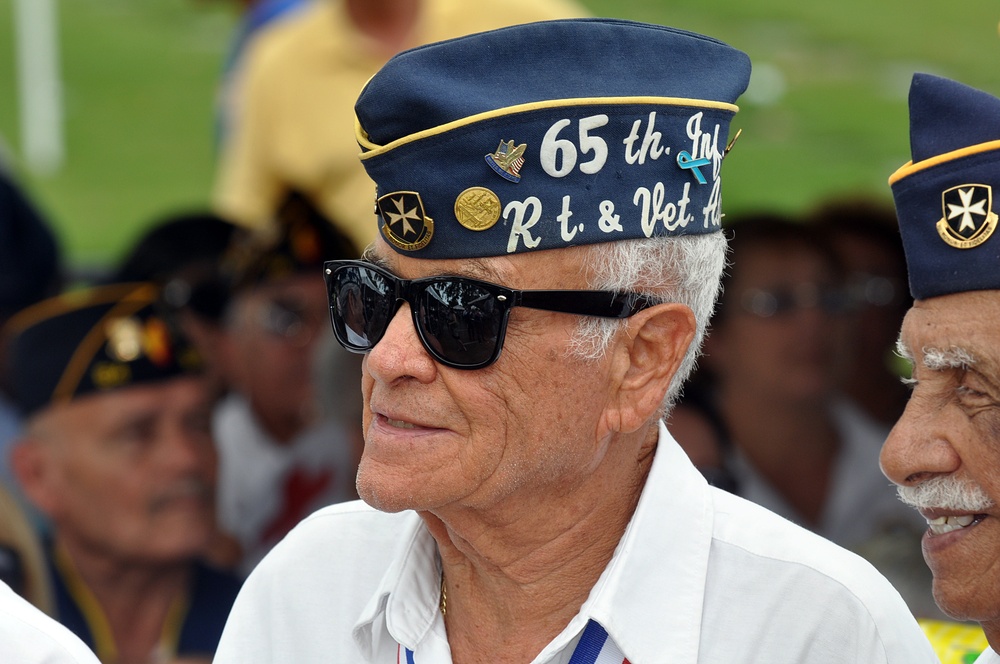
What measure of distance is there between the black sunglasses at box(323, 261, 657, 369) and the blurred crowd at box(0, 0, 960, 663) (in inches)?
77.5

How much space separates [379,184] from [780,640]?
37.1 inches

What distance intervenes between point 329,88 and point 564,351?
2969mm

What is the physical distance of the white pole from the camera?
9.52m

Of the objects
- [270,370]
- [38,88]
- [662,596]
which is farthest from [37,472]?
[38,88]

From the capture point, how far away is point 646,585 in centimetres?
210

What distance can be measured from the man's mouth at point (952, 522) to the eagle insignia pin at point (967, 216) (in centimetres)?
41

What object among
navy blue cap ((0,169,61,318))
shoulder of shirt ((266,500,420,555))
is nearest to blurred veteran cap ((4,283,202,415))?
navy blue cap ((0,169,61,318))

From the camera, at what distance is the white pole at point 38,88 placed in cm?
952

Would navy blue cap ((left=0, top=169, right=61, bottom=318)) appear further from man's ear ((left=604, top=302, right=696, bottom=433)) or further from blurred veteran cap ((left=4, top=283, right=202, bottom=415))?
man's ear ((left=604, top=302, right=696, bottom=433))

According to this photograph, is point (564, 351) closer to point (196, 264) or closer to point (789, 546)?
point (789, 546)

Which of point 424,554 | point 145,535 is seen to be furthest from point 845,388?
point 424,554

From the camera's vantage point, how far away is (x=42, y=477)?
169 inches

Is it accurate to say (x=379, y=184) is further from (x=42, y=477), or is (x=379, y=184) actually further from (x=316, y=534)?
(x=42, y=477)

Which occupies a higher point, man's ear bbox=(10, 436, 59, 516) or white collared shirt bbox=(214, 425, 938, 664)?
white collared shirt bbox=(214, 425, 938, 664)
